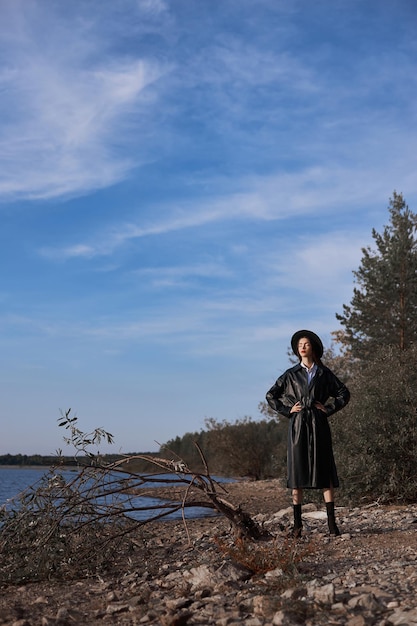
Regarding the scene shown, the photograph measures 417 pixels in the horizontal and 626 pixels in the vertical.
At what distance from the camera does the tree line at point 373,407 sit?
12.6 m

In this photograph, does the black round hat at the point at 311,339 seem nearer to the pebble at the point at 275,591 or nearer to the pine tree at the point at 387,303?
the pebble at the point at 275,591

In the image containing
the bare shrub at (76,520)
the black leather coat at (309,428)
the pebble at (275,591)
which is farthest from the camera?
the black leather coat at (309,428)

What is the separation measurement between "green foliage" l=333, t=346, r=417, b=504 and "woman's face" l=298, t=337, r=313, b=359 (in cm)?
433

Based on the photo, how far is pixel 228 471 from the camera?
3688 centimetres

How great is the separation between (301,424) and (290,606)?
11.0ft

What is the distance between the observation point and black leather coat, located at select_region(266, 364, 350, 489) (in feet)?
28.0

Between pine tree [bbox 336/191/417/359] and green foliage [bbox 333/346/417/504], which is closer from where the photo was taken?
green foliage [bbox 333/346/417/504]

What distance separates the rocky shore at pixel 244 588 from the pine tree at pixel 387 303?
2094 centimetres

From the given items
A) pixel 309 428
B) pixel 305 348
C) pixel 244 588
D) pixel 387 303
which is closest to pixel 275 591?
pixel 244 588

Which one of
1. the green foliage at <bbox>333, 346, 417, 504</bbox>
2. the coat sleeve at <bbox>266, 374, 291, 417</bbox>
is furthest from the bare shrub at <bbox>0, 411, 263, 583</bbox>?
the green foliage at <bbox>333, 346, 417, 504</bbox>

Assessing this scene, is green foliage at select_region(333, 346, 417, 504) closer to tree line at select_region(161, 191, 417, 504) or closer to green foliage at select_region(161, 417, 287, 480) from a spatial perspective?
tree line at select_region(161, 191, 417, 504)

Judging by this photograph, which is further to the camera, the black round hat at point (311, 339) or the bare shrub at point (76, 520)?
the black round hat at point (311, 339)

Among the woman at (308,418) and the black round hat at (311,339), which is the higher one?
the black round hat at (311,339)

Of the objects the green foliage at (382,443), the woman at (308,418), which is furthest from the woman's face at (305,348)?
the green foliage at (382,443)
